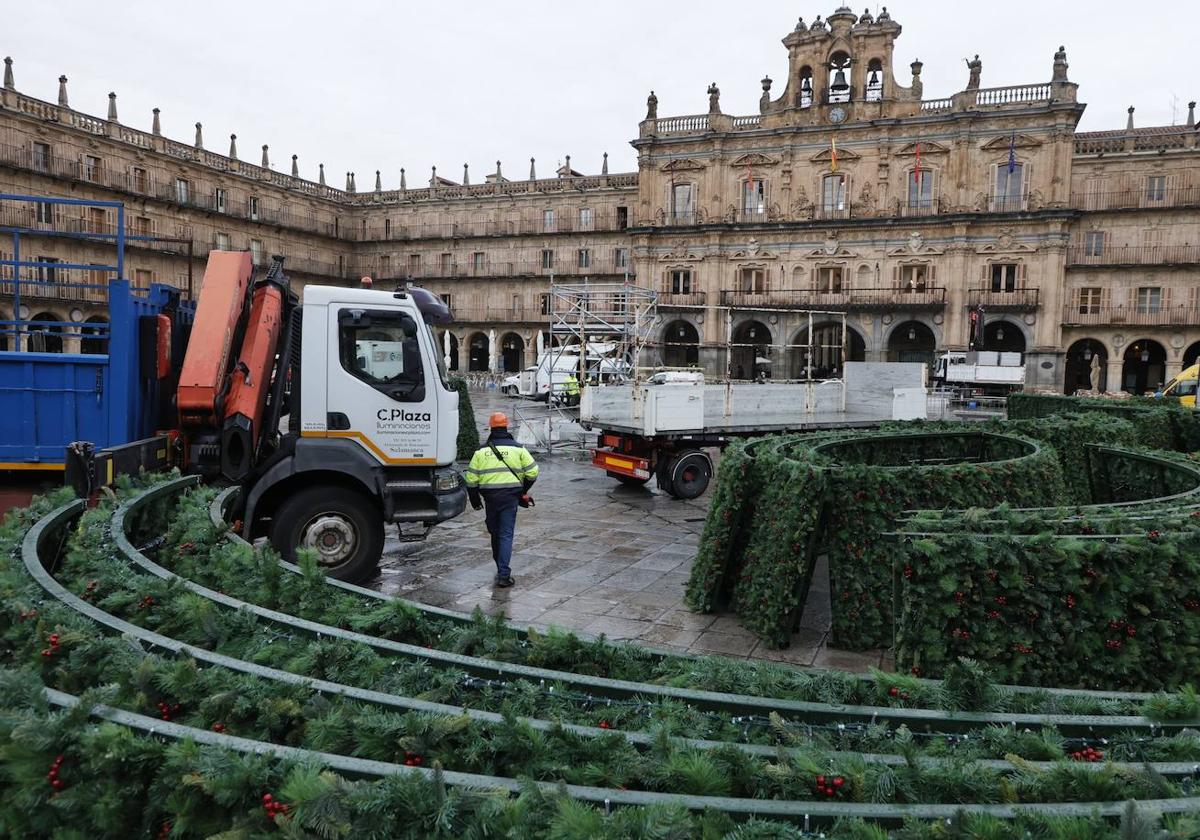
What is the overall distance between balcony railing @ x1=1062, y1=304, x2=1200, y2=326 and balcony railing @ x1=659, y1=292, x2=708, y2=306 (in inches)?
699

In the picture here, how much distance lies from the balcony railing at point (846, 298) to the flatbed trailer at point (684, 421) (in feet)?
78.0

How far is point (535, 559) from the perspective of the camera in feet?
32.2

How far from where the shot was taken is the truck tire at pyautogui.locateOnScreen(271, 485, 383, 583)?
8000 millimetres

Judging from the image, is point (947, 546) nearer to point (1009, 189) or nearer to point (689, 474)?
point (689, 474)

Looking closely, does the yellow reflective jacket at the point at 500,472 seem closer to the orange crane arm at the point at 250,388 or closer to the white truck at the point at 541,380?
the orange crane arm at the point at 250,388

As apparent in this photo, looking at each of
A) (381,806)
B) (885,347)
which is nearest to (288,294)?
(381,806)

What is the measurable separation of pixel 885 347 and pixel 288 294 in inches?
1487

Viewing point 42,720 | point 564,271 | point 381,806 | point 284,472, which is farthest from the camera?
point 564,271

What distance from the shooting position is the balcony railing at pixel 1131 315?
3949 cm

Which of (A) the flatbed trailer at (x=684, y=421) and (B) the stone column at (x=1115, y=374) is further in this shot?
(B) the stone column at (x=1115, y=374)

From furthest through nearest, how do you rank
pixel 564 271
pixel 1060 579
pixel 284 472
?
pixel 564 271 < pixel 284 472 < pixel 1060 579

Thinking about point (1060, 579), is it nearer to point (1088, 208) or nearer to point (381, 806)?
point (381, 806)

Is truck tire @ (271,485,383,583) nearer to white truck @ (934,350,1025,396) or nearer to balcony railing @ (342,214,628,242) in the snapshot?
white truck @ (934,350,1025,396)

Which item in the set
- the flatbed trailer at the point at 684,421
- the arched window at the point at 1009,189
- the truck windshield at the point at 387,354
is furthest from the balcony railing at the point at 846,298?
the truck windshield at the point at 387,354
